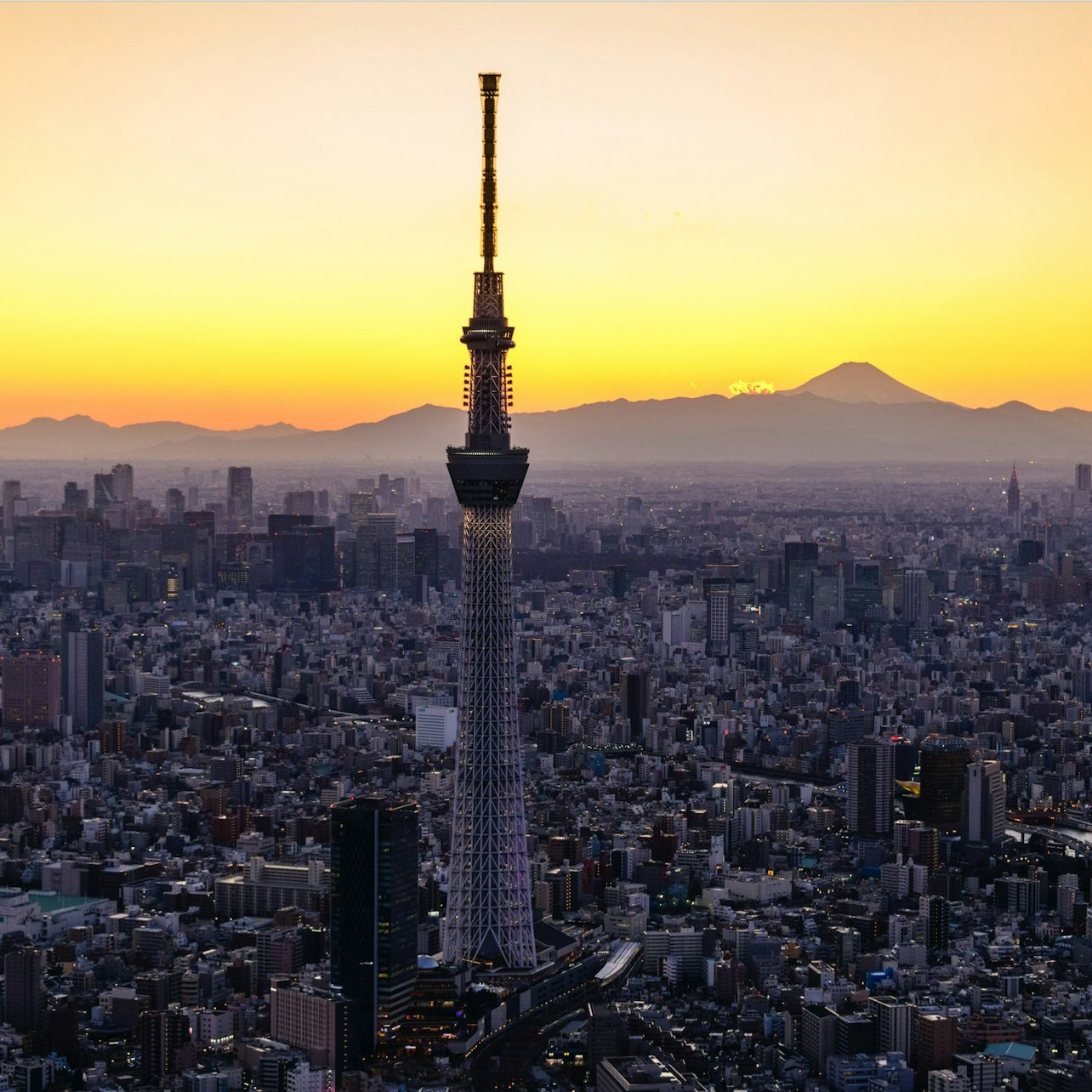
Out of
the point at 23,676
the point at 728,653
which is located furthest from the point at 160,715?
the point at 728,653

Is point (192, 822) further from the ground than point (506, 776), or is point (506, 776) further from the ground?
point (506, 776)

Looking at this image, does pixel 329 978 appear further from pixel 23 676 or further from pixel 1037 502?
pixel 1037 502

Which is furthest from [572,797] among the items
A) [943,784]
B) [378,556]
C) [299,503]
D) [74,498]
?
[299,503]

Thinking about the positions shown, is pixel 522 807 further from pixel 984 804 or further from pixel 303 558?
pixel 303 558

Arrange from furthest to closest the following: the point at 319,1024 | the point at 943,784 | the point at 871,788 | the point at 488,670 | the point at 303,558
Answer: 1. the point at 303,558
2. the point at 943,784
3. the point at 871,788
4. the point at 488,670
5. the point at 319,1024

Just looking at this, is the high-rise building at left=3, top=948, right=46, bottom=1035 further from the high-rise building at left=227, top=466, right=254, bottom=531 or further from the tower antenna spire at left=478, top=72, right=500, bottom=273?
the high-rise building at left=227, top=466, right=254, bottom=531
